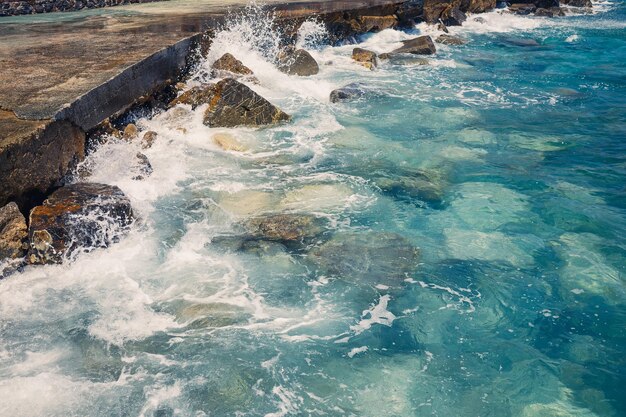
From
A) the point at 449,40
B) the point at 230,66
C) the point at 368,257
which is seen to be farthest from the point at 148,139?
the point at 449,40

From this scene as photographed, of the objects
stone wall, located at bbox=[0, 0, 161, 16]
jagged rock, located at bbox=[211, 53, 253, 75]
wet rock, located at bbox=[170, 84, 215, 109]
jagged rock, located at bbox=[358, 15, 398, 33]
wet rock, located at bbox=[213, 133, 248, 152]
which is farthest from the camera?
jagged rock, located at bbox=[358, 15, 398, 33]

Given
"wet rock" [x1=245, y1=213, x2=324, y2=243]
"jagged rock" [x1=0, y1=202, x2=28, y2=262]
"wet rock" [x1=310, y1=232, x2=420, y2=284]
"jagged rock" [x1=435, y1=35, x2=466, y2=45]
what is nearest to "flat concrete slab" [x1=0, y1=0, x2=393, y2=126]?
"jagged rock" [x1=0, y1=202, x2=28, y2=262]

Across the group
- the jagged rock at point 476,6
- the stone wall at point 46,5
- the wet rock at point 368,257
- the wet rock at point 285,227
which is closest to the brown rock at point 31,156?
the wet rock at point 285,227

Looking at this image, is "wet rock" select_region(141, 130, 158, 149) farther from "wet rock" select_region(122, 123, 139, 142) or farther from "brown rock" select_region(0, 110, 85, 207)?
"brown rock" select_region(0, 110, 85, 207)

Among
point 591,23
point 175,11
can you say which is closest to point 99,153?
point 175,11

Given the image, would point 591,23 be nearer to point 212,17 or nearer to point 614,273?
point 212,17

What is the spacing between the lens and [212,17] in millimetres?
10469

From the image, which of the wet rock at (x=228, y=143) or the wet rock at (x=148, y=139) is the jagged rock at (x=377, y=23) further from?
the wet rock at (x=148, y=139)

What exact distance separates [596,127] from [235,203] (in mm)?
5540

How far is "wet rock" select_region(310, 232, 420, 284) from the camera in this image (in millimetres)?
4457

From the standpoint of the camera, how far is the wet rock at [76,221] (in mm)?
4395

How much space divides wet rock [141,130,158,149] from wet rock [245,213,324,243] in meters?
2.16

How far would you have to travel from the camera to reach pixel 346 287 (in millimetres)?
4316

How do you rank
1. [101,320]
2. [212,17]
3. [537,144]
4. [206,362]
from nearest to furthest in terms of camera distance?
[206,362] < [101,320] < [537,144] < [212,17]
